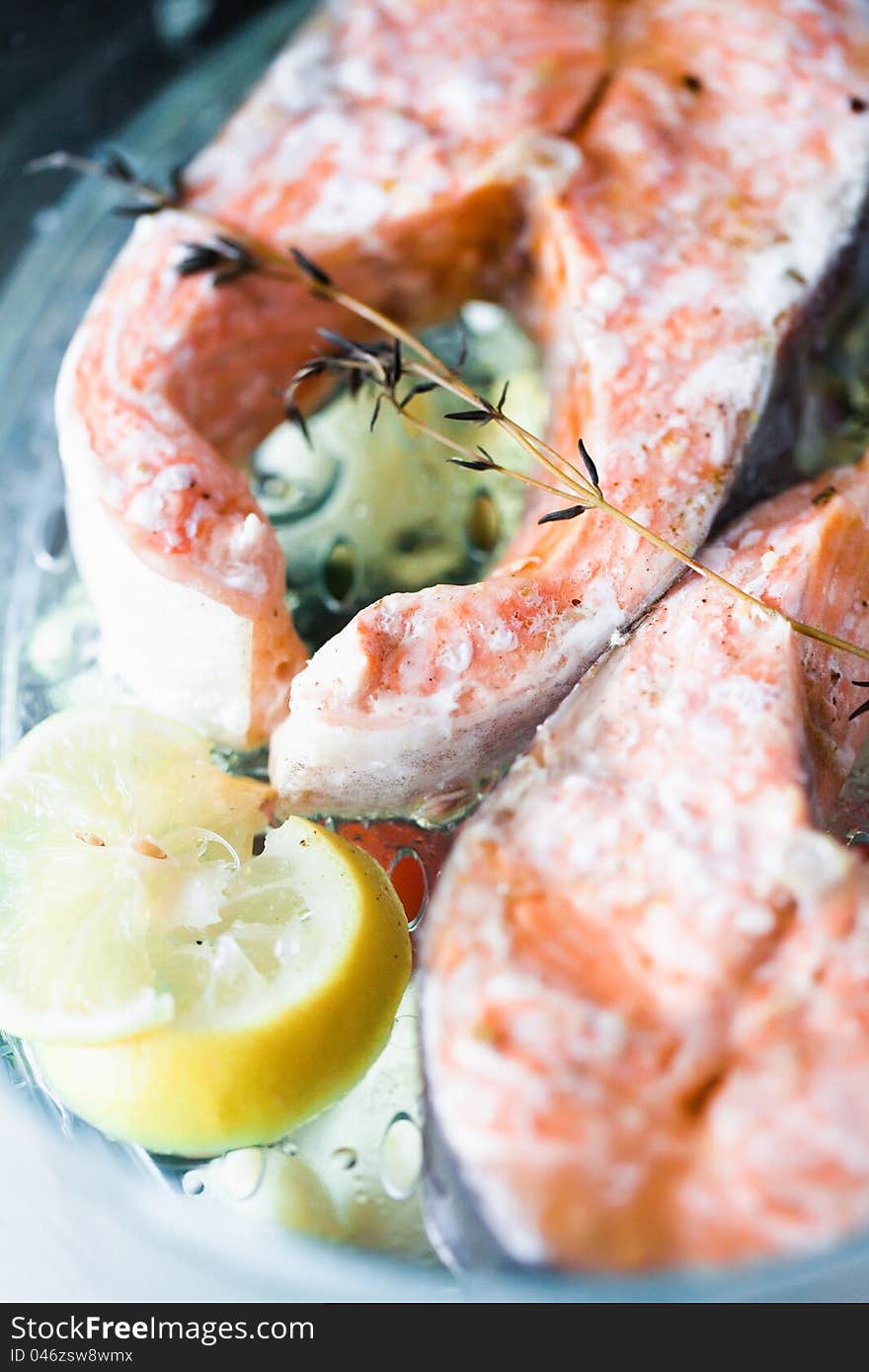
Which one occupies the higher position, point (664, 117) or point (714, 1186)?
point (664, 117)

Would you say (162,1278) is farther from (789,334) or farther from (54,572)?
(789,334)

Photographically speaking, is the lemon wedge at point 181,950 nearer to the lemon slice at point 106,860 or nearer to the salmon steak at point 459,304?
the lemon slice at point 106,860

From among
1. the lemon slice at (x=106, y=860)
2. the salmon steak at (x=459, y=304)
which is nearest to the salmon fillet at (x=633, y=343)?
the salmon steak at (x=459, y=304)

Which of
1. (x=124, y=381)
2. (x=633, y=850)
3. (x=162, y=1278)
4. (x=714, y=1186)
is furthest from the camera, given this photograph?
(x=124, y=381)

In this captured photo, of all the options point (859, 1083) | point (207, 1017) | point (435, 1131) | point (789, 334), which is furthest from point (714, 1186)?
point (789, 334)

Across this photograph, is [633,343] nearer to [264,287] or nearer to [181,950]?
[264,287]

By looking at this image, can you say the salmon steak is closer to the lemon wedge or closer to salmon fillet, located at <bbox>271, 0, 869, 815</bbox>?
salmon fillet, located at <bbox>271, 0, 869, 815</bbox>

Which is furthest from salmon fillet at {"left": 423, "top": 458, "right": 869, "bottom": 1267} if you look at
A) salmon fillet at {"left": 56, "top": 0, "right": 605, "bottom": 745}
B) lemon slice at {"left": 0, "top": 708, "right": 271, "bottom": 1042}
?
salmon fillet at {"left": 56, "top": 0, "right": 605, "bottom": 745}
